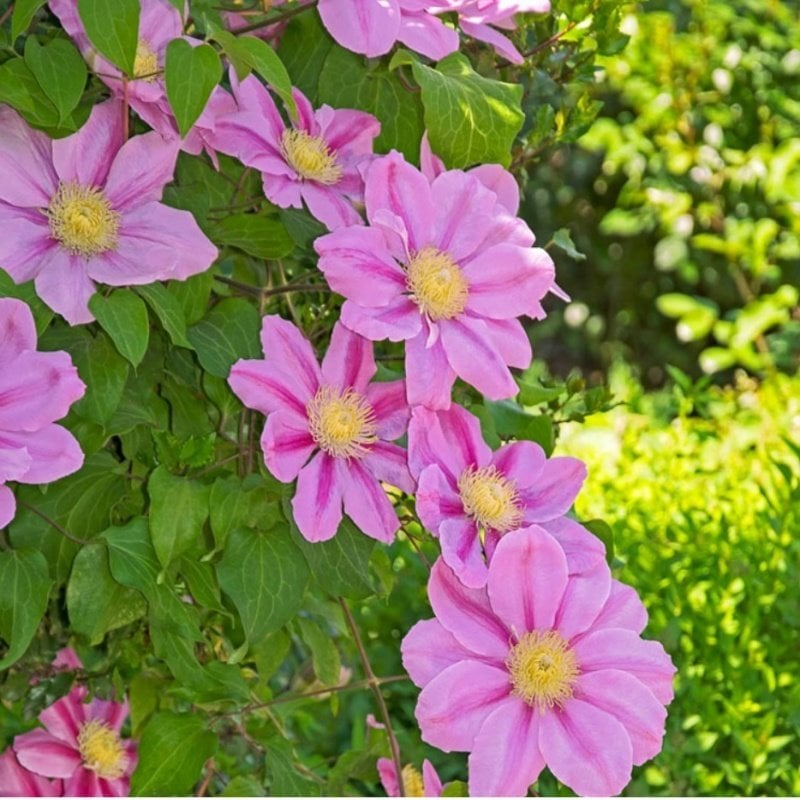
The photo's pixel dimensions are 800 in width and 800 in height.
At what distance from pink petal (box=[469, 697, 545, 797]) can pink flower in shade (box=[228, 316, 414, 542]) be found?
0.15 m

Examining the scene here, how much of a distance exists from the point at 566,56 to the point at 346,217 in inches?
15.2

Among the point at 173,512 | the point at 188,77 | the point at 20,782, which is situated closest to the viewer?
the point at 188,77

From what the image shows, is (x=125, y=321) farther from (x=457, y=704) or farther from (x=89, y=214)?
(x=457, y=704)

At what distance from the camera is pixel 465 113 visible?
1.14m

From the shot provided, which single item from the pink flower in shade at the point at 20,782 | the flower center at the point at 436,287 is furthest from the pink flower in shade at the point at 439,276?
the pink flower in shade at the point at 20,782

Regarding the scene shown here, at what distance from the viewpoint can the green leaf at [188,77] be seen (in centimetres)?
102

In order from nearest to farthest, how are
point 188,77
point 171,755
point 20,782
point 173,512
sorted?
point 188,77 → point 173,512 → point 171,755 → point 20,782

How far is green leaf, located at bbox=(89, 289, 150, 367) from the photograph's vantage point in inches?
41.1

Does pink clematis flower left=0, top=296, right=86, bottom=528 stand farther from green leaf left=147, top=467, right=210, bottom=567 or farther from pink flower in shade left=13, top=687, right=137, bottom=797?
pink flower in shade left=13, top=687, right=137, bottom=797

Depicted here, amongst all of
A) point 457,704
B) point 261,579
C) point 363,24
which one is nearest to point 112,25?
point 363,24

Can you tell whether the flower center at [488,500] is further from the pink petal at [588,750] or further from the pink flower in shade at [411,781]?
the pink flower in shade at [411,781]

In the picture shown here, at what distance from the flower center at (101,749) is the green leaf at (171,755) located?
177 mm

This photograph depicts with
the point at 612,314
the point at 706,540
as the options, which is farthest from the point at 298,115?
the point at 612,314

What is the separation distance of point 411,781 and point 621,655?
0.39 meters
